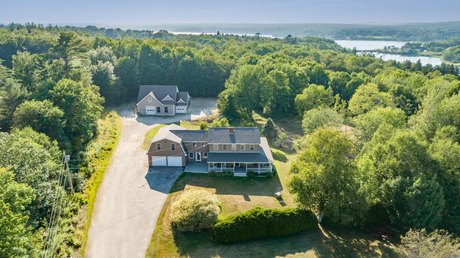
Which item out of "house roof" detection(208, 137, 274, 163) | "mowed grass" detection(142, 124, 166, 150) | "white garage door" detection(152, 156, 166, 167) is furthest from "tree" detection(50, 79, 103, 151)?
"house roof" detection(208, 137, 274, 163)

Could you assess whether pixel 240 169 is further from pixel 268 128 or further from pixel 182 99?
pixel 182 99

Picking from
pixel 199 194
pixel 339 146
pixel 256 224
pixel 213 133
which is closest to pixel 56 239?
pixel 199 194

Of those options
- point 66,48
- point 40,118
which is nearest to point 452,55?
point 66,48

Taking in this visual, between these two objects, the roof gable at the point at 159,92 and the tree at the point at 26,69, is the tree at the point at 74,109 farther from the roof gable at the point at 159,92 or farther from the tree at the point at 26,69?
the roof gable at the point at 159,92

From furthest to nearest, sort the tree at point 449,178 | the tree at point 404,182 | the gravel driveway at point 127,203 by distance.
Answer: the tree at point 449,178 < the tree at point 404,182 < the gravel driveway at point 127,203

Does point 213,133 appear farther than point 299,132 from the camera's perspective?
No

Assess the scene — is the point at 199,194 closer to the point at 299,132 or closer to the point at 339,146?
the point at 339,146

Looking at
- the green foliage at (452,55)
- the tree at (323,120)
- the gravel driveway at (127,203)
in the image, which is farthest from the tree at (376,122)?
the green foliage at (452,55)
